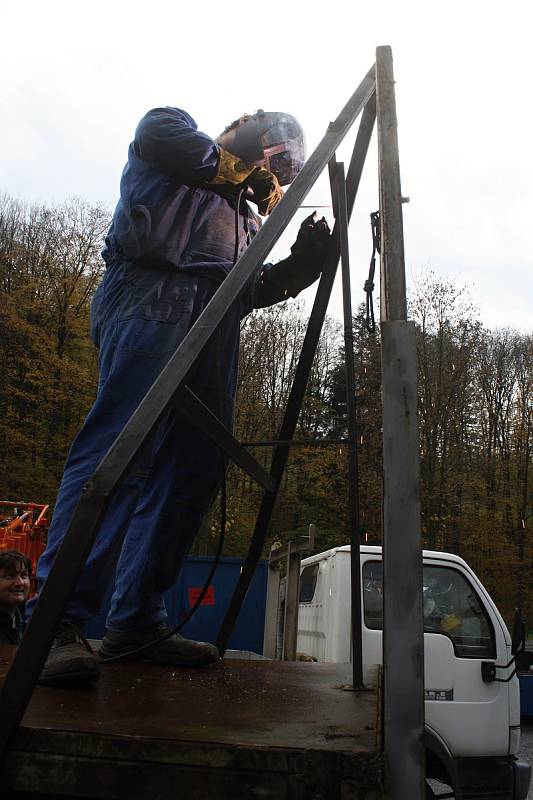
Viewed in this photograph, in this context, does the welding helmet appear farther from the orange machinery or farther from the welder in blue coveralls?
the orange machinery

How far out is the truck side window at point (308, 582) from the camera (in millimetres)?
6793

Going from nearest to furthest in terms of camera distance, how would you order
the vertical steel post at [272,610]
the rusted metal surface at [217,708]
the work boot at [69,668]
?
the rusted metal surface at [217,708] < the work boot at [69,668] < the vertical steel post at [272,610]

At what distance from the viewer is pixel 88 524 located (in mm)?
1207

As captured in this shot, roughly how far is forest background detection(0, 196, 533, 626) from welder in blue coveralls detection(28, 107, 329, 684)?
1618 centimetres

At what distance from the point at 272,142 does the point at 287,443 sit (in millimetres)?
996

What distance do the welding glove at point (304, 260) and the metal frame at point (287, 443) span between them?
25 cm

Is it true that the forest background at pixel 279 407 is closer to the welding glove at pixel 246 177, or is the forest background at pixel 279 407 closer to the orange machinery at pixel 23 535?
the orange machinery at pixel 23 535

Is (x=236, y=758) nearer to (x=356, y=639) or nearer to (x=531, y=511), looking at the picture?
(x=356, y=639)

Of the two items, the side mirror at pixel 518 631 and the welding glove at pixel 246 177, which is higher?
the welding glove at pixel 246 177

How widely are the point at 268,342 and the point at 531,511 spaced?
11.5m

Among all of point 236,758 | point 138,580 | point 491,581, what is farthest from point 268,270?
point 491,581

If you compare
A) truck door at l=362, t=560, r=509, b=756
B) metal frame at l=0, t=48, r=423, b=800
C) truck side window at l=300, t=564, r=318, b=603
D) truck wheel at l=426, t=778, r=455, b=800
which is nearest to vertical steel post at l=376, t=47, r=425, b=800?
metal frame at l=0, t=48, r=423, b=800

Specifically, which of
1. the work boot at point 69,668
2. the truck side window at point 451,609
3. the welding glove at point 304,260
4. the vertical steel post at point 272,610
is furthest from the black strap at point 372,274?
the vertical steel post at point 272,610

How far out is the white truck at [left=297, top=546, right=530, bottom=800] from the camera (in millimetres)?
5457
